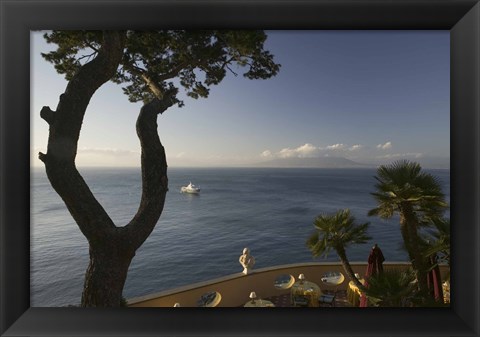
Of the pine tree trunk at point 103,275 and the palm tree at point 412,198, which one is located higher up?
the palm tree at point 412,198

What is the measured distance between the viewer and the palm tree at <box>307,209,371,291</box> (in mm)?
3400

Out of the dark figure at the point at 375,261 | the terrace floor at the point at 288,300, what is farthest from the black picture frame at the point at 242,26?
the terrace floor at the point at 288,300

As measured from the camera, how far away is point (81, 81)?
263cm

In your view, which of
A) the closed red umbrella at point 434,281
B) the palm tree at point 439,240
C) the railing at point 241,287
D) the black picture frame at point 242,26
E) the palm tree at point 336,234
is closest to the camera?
the black picture frame at point 242,26

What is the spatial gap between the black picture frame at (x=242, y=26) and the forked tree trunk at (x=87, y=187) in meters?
1.29

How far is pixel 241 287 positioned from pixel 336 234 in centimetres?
175

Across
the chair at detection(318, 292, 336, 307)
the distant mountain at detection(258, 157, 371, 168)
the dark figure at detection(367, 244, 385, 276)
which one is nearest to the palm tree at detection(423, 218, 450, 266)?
the dark figure at detection(367, 244, 385, 276)

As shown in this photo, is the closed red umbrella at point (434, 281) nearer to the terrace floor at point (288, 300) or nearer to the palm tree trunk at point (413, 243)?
the palm tree trunk at point (413, 243)

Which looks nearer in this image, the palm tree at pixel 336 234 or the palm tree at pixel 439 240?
the palm tree at pixel 439 240

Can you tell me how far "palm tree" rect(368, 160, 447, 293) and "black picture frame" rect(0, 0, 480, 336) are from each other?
142cm

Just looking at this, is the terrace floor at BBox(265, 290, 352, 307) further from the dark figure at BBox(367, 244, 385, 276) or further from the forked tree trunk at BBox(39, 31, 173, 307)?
the forked tree trunk at BBox(39, 31, 173, 307)

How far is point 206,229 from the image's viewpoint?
24.3 metres

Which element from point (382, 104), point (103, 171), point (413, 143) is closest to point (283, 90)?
point (382, 104)

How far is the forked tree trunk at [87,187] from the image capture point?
2.44 m
